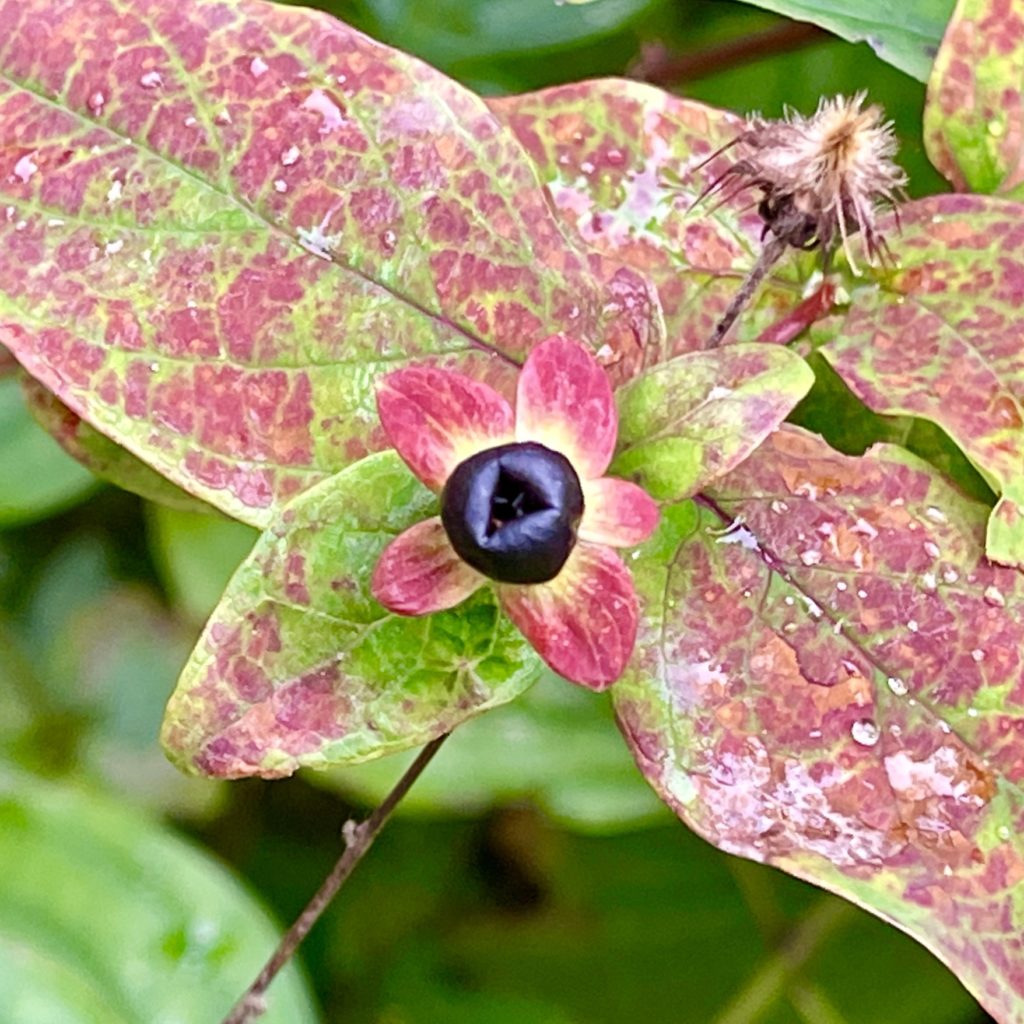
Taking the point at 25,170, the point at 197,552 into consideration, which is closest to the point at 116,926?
the point at 197,552

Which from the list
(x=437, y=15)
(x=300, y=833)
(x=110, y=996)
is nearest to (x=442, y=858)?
(x=300, y=833)

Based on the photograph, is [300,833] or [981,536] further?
[300,833]

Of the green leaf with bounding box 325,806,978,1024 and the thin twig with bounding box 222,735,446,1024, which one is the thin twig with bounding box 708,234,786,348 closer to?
the thin twig with bounding box 222,735,446,1024

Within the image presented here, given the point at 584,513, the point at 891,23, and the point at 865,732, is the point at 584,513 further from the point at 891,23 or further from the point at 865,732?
the point at 891,23

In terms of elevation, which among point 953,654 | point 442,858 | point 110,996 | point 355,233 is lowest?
point 442,858

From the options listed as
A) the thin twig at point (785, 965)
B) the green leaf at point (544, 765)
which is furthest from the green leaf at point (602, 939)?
the green leaf at point (544, 765)

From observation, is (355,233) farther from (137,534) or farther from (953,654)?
(137,534)

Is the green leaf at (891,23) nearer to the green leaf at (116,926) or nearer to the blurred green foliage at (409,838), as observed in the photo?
the blurred green foliage at (409,838)
